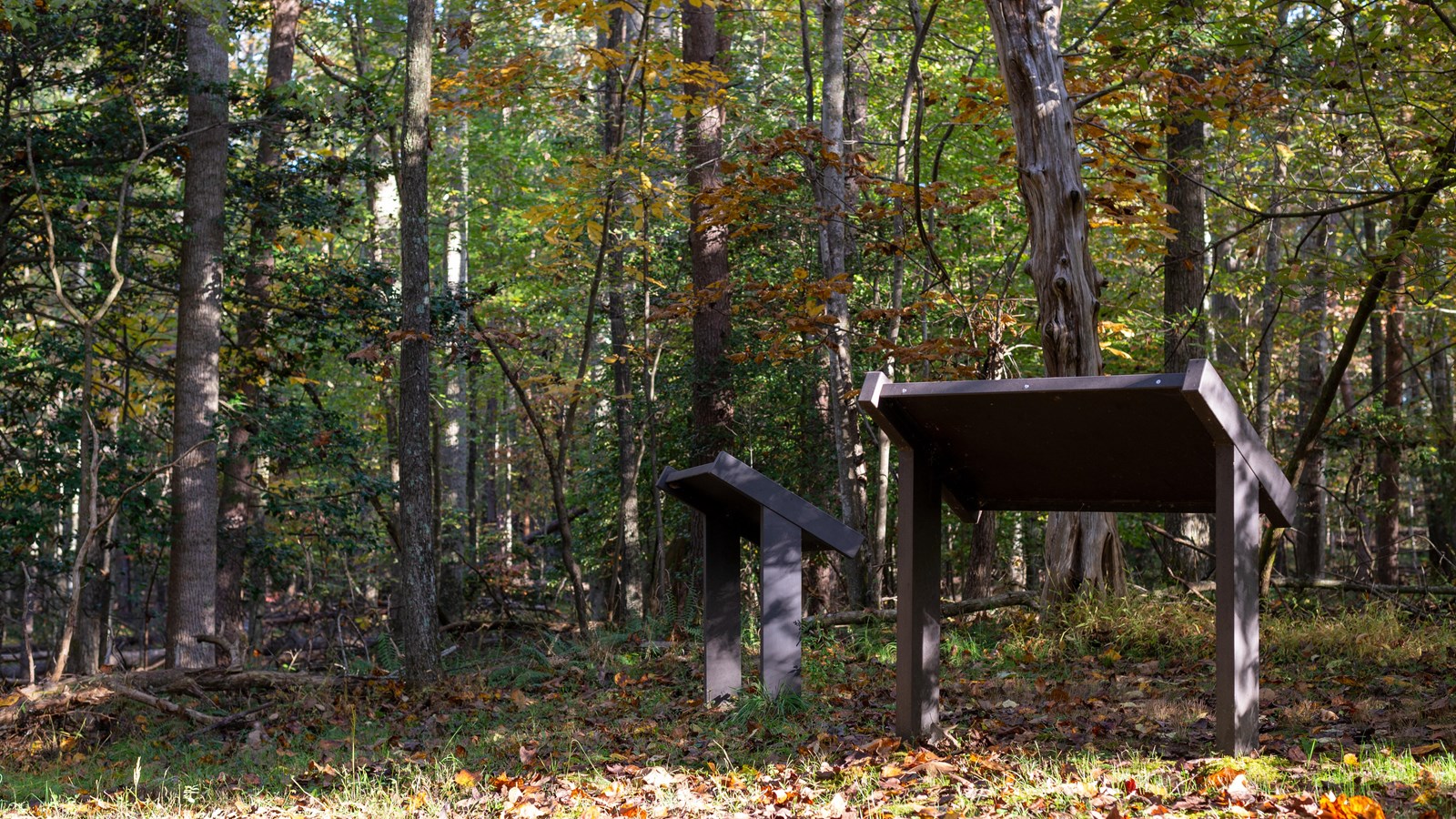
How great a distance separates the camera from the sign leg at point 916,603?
5500 mm

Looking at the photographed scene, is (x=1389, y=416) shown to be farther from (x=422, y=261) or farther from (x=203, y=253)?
(x=203, y=253)

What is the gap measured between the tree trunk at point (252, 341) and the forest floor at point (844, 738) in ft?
16.6

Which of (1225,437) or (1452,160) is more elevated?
(1452,160)

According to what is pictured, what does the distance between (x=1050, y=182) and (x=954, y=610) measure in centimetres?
375

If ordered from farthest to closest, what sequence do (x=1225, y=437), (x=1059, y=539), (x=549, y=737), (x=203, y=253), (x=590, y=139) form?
(x=590, y=139) → (x=203, y=253) → (x=1059, y=539) → (x=549, y=737) → (x=1225, y=437)

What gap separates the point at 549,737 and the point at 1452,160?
7010 mm

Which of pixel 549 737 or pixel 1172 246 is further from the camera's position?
pixel 1172 246

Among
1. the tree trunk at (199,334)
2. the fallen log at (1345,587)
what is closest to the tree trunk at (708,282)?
the tree trunk at (199,334)

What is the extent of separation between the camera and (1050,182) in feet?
27.7

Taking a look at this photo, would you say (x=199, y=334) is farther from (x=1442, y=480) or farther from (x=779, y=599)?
(x=1442, y=480)

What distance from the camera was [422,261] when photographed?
1012cm

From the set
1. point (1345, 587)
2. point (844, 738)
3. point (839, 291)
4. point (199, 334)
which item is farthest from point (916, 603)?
point (199, 334)

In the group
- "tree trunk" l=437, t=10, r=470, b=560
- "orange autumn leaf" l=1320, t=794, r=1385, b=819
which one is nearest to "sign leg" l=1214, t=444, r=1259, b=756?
"orange autumn leaf" l=1320, t=794, r=1385, b=819

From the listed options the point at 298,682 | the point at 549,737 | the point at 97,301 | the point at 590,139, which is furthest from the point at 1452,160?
the point at 590,139
